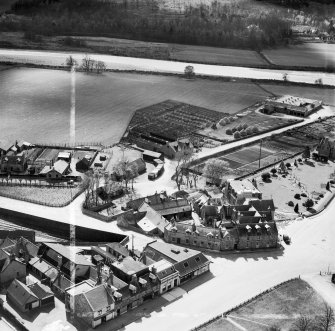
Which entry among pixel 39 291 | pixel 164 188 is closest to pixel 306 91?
pixel 164 188

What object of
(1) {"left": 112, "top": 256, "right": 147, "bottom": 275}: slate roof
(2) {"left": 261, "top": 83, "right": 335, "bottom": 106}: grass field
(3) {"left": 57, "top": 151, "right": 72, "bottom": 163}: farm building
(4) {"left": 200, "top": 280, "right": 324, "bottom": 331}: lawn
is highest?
(2) {"left": 261, "top": 83, "right": 335, "bottom": 106}: grass field

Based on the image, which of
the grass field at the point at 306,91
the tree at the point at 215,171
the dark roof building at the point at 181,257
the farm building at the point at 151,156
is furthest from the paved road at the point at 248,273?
the grass field at the point at 306,91

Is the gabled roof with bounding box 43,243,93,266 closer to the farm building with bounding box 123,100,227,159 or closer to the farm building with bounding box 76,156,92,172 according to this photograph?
the farm building with bounding box 76,156,92,172

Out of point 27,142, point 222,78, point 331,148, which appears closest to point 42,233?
point 27,142

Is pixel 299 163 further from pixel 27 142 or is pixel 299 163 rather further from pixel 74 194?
pixel 27 142

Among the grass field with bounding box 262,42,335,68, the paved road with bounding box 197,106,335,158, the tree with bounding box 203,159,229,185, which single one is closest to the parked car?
the tree with bounding box 203,159,229,185

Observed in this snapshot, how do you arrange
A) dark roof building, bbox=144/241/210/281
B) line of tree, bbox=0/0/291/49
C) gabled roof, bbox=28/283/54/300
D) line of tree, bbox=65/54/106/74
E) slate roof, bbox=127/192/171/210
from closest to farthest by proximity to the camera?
gabled roof, bbox=28/283/54/300 < dark roof building, bbox=144/241/210/281 < slate roof, bbox=127/192/171/210 < line of tree, bbox=65/54/106/74 < line of tree, bbox=0/0/291/49
